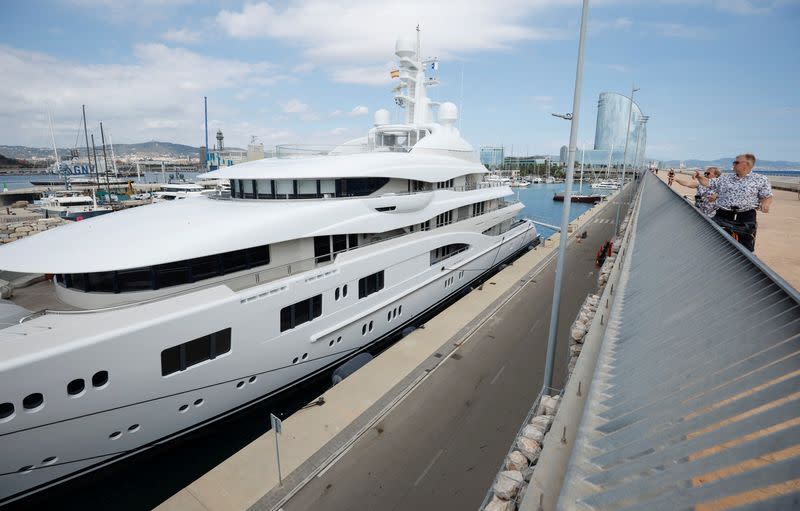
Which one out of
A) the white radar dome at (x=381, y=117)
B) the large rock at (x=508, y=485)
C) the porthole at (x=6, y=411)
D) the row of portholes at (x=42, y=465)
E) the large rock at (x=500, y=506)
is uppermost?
the white radar dome at (x=381, y=117)

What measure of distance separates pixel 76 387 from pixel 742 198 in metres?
12.7

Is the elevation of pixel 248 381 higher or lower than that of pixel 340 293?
lower

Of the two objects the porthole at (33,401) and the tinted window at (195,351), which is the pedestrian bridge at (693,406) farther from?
the porthole at (33,401)

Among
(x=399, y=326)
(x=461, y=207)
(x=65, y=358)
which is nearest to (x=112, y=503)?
(x=65, y=358)

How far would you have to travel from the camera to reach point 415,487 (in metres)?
7.58

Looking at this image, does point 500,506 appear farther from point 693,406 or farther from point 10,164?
point 10,164

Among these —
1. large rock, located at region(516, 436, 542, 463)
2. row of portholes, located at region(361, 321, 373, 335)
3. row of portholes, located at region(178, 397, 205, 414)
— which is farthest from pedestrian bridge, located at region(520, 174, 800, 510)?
row of portholes, located at region(361, 321, 373, 335)

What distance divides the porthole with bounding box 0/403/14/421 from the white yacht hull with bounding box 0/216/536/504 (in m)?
0.10

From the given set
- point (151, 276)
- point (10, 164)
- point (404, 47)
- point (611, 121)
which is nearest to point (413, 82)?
point (404, 47)

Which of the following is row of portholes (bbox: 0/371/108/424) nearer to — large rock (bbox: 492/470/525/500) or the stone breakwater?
large rock (bbox: 492/470/525/500)

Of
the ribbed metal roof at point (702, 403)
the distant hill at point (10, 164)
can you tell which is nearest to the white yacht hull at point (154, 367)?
the ribbed metal roof at point (702, 403)

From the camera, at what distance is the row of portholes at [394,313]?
13.9 m

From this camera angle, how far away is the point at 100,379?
6883 mm

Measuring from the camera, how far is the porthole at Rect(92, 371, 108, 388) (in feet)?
22.3
